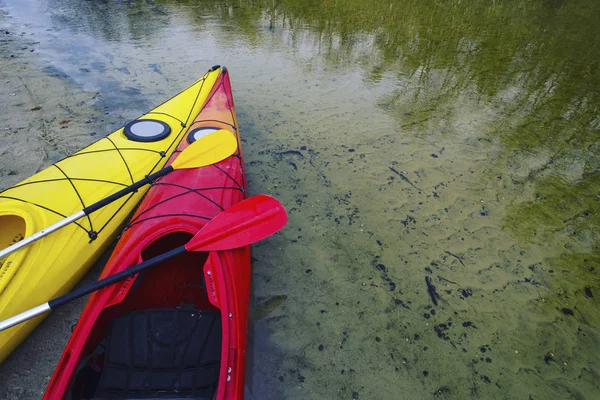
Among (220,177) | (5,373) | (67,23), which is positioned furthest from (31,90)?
(5,373)

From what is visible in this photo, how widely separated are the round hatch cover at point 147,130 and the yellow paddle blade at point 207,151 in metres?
0.71

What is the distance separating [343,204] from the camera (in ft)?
11.4

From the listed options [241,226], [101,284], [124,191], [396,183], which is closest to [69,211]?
[124,191]

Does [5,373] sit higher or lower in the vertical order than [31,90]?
lower

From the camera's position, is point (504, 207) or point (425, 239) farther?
point (504, 207)

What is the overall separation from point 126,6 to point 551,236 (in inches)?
390

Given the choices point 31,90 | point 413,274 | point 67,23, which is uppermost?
point 67,23

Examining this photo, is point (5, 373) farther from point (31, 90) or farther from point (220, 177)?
point (31, 90)

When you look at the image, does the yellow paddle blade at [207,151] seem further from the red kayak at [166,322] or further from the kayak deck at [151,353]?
the kayak deck at [151,353]

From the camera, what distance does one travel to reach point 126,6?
8.17 meters

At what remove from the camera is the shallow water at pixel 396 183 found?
7.69 feet

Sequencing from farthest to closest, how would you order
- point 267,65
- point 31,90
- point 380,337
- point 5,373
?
1. point 267,65
2. point 31,90
3. point 380,337
4. point 5,373

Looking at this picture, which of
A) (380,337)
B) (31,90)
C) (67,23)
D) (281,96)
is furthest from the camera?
(67,23)

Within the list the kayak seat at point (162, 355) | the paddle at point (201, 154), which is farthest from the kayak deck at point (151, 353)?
the paddle at point (201, 154)
